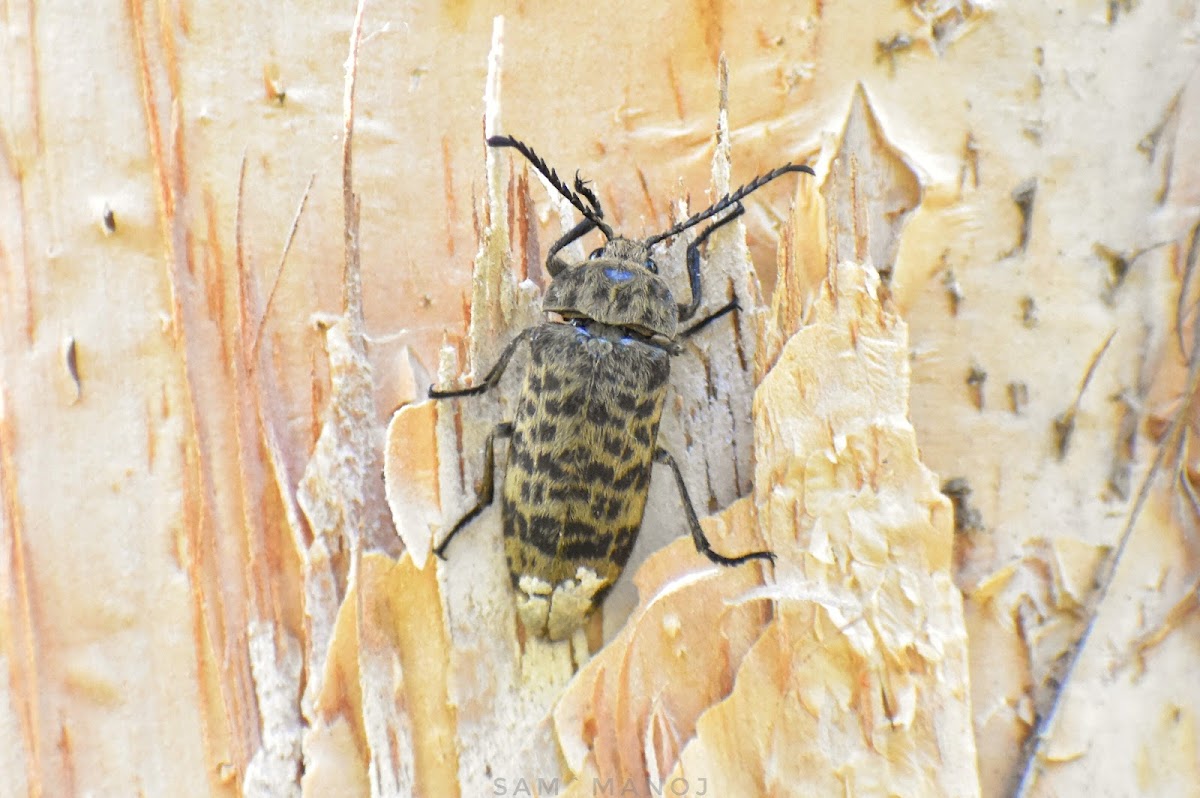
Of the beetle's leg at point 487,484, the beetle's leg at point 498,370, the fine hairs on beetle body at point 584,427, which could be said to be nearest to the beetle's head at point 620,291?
the fine hairs on beetle body at point 584,427

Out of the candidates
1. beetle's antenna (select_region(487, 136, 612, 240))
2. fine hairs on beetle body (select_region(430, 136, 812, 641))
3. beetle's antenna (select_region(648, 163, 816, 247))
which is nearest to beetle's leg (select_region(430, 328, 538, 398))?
fine hairs on beetle body (select_region(430, 136, 812, 641))

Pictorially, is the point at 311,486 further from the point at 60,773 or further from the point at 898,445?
the point at 898,445

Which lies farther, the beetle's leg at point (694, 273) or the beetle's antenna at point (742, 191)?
the beetle's leg at point (694, 273)

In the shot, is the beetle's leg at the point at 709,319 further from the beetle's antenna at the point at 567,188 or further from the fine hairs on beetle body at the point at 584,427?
the beetle's antenna at the point at 567,188

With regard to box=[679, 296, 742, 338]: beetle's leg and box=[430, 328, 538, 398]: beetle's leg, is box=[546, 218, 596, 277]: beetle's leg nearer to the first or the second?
box=[430, 328, 538, 398]: beetle's leg

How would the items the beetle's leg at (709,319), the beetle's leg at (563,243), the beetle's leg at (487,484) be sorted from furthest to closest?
the beetle's leg at (563,243), the beetle's leg at (709,319), the beetle's leg at (487,484)

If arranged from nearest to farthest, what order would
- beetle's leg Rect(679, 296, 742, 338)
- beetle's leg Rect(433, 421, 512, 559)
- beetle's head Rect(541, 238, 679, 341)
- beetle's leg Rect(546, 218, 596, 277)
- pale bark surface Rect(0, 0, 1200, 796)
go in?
1. pale bark surface Rect(0, 0, 1200, 796)
2. beetle's leg Rect(433, 421, 512, 559)
3. beetle's leg Rect(679, 296, 742, 338)
4. beetle's leg Rect(546, 218, 596, 277)
5. beetle's head Rect(541, 238, 679, 341)

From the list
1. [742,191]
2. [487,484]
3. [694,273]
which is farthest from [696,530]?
[742,191]
